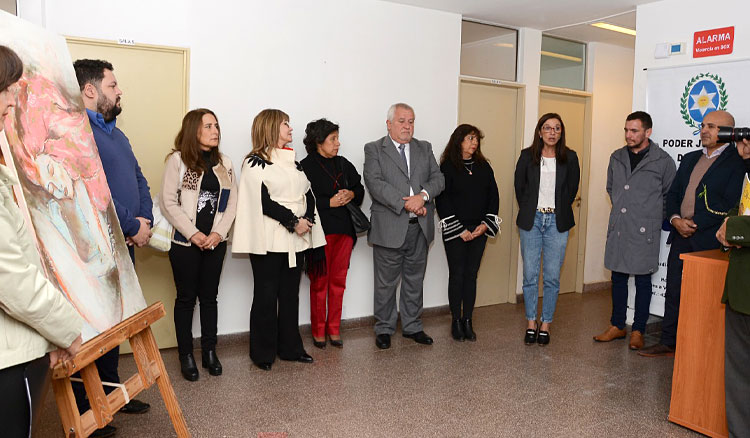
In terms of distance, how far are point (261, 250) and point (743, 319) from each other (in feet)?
8.81

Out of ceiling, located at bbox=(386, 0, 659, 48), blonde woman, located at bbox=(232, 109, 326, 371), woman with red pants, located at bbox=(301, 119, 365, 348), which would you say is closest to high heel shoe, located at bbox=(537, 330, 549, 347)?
woman with red pants, located at bbox=(301, 119, 365, 348)

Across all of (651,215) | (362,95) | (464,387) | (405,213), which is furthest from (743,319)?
(362,95)

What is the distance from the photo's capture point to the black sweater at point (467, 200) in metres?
4.83

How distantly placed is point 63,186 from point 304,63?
2.79 m

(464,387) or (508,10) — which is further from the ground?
(508,10)

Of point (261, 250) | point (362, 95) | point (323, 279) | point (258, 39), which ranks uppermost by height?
point (258, 39)

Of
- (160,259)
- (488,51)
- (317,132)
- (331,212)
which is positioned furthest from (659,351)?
(160,259)

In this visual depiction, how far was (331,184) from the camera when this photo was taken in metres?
4.53

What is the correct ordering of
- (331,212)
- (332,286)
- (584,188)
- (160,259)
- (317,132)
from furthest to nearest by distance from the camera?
(584,188) → (332,286) → (331,212) → (317,132) → (160,259)

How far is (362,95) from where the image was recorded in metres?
5.09

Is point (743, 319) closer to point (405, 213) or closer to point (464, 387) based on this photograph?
point (464, 387)

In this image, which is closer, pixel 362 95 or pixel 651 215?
pixel 651 215

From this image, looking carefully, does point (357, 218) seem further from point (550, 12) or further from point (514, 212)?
point (550, 12)

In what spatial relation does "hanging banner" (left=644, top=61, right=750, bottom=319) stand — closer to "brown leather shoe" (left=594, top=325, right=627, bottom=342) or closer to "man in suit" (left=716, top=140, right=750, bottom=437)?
"brown leather shoe" (left=594, top=325, right=627, bottom=342)
